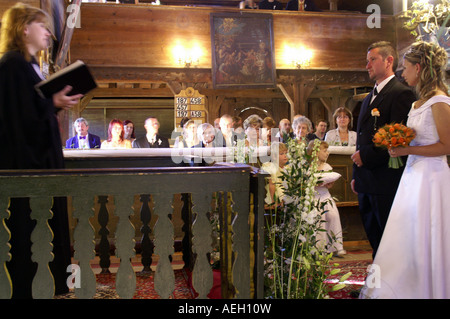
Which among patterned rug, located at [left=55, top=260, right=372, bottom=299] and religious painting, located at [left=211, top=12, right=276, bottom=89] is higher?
religious painting, located at [left=211, top=12, right=276, bottom=89]

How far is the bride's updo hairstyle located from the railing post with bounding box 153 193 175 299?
184cm

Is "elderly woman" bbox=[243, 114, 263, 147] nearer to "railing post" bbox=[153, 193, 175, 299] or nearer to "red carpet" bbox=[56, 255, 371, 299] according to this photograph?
"red carpet" bbox=[56, 255, 371, 299]

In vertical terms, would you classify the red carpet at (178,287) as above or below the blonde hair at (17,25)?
below

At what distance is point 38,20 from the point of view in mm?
2574

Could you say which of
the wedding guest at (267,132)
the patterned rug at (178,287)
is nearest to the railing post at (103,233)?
the patterned rug at (178,287)

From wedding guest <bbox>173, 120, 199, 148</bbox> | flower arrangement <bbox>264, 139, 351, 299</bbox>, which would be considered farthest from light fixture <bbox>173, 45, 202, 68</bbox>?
flower arrangement <bbox>264, 139, 351, 299</bbox>

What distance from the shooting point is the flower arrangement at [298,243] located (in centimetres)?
256

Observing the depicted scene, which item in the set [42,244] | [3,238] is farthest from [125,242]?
[3,238]

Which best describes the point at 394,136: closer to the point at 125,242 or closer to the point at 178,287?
the point at 125,242

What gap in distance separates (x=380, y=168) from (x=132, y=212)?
181cm

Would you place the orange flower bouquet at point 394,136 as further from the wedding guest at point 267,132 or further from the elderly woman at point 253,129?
the wedding guest at point 267,132

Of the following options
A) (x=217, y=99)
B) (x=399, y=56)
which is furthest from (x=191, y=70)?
(x=399, y=56)

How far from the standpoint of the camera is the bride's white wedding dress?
2.69 m

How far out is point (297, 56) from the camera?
10.8 m
